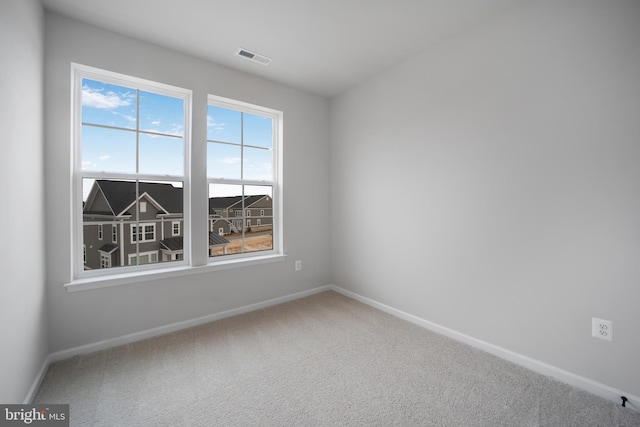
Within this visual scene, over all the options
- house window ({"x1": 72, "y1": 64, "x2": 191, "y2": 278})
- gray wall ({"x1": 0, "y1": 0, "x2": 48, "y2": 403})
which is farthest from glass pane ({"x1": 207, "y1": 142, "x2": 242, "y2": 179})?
gray wall ({"x1": 0, "y1": 0, "x2": 48, "y2": 403})

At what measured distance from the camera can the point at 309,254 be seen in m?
3.60

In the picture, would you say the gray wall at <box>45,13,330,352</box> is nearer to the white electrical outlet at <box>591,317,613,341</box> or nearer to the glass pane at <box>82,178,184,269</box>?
the glass pane at <box>82,178,184,269</box>

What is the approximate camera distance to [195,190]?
2723 mm

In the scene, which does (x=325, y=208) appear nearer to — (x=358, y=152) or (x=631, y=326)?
(x=358, y=152)

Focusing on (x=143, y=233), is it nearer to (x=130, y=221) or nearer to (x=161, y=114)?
(x=130, y=221)

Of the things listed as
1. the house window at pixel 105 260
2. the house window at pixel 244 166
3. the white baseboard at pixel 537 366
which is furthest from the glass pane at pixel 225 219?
the white baseboard at pixel 537 366

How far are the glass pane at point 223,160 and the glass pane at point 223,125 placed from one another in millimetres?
82

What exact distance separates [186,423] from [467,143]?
279cm

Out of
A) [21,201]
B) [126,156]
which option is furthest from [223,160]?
[21,201]

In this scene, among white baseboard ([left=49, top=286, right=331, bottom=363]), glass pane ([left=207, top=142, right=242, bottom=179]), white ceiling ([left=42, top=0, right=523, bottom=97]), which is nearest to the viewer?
white ceiling ([left=42, top=0, right=523, bottom=97])

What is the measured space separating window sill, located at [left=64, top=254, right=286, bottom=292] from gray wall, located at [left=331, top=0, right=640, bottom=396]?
1.59m

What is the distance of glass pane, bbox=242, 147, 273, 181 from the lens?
3172 mm

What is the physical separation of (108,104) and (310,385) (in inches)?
111

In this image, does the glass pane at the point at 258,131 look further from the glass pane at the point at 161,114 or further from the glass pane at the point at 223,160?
the glass pane at the point at 161,114
